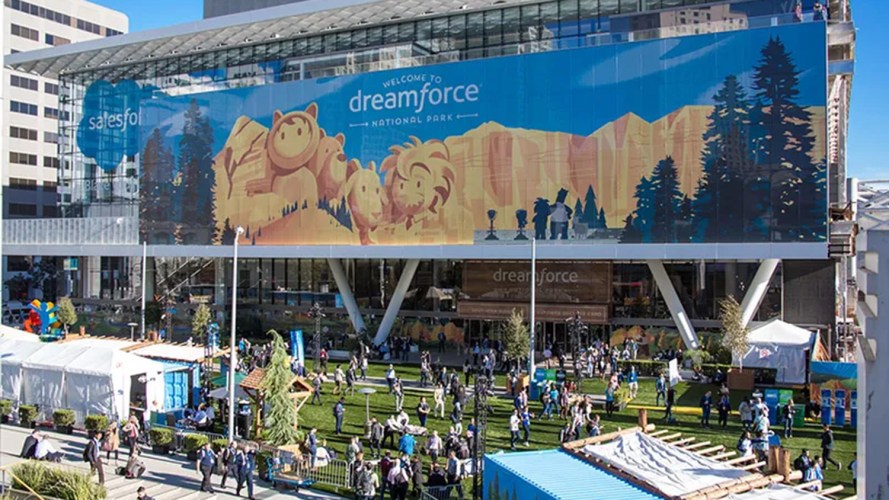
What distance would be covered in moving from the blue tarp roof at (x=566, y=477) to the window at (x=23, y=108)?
86.5 metres

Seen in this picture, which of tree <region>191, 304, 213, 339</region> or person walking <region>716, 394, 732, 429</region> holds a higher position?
tree <region>191, 304, 213, 339</region>

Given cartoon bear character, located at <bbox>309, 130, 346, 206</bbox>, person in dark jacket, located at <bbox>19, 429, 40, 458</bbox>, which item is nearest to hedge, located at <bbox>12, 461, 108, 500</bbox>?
person in dark jacket, located at <bbox>19, 429, 40, 458</bbox>

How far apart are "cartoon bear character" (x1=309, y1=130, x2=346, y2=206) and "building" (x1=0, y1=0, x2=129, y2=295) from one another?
47784mm

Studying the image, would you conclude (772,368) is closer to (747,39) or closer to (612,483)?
(747,39)

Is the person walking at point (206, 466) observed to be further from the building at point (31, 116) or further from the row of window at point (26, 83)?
the row of window at point (26, 83)

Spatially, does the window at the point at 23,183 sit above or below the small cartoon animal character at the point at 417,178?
above

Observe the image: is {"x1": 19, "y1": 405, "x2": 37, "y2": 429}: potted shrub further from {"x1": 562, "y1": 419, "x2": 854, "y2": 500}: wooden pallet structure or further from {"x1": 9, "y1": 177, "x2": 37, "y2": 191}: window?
{"x1": 9, "y1": 177, "x2": 37, "y2": 191}: window

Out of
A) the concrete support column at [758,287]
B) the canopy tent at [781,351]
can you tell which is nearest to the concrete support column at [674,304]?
the concrete support column at [758,287]

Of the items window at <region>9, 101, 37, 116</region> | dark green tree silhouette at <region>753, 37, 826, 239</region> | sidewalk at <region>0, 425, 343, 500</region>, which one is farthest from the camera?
window at <region>9, 101, 37, 116</region>

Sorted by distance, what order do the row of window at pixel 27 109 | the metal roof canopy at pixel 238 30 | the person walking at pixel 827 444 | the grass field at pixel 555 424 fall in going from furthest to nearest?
the row of window at pixel 27 109 → the metal roof canopy at pixel 238 30 → the grass field at pixel 555 424 → the person walking at pixel 827 444

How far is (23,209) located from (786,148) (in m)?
77.7

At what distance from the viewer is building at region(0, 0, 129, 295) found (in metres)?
86.8

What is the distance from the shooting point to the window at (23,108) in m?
88.3

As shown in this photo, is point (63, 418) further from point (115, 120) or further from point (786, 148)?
point (115, 120)
